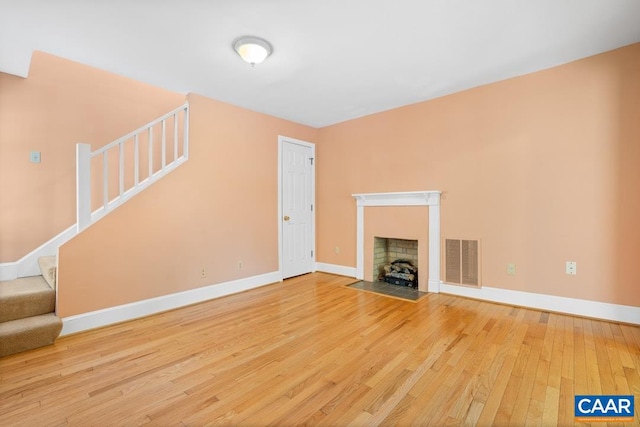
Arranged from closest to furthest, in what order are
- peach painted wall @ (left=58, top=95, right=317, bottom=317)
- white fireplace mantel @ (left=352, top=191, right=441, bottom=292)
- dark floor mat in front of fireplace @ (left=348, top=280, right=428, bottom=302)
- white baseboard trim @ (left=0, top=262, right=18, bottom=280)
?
peach painted wall @ (left=58, top=95, right=317, bottom=317) < white baseboard trim @ (left=0, top=262, right=18, bottom=280) < dark floor mat in front of fireplace @ (left=348, top=280, right=428, bottom=302) < white fireplace mantel @ (left=352, top=191, right=441, bottom=292)

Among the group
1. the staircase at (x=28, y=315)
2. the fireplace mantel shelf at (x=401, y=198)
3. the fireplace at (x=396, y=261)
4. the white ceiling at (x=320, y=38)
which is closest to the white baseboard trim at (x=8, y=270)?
the staircase at (x=28, y=315)

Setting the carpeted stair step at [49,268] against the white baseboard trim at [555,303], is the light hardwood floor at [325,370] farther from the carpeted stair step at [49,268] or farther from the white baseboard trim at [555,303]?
the carpeted stair step at [49,268]

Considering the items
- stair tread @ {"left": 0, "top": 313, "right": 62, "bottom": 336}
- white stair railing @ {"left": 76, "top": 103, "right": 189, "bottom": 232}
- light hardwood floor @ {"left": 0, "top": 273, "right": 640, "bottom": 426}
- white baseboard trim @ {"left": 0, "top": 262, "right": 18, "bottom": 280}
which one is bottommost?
light hardwood floor @ {"left": 0, "top": 273, "right": 640, "bottom": 426}

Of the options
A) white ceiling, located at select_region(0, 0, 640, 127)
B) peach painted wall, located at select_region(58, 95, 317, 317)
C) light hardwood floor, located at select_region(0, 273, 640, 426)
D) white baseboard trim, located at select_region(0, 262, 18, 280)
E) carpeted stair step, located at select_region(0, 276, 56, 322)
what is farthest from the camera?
white baseboard trim, located at select_region(0, 262, 18, 280)

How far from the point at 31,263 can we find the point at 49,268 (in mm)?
645

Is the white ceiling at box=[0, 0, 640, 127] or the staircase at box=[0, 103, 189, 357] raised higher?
the white ceiling at box=[0, 0, 640, 127]

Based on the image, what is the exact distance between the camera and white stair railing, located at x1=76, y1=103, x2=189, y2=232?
2479mm

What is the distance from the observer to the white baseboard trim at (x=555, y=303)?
8.31 feet

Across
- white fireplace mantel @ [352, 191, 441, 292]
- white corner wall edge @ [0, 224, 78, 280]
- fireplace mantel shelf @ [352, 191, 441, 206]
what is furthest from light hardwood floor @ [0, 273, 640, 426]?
fireplace mantel shelf @ [352, 191, 441, 206]

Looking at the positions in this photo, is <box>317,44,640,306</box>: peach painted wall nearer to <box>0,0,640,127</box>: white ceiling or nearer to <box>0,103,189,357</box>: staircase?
<box>0,0,640,127</box>: white ceiling

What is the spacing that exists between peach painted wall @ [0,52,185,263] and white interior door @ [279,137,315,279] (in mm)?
2228

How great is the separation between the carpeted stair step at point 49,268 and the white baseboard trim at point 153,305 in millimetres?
378

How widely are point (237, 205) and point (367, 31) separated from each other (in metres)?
2.54

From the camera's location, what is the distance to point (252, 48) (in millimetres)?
2340
